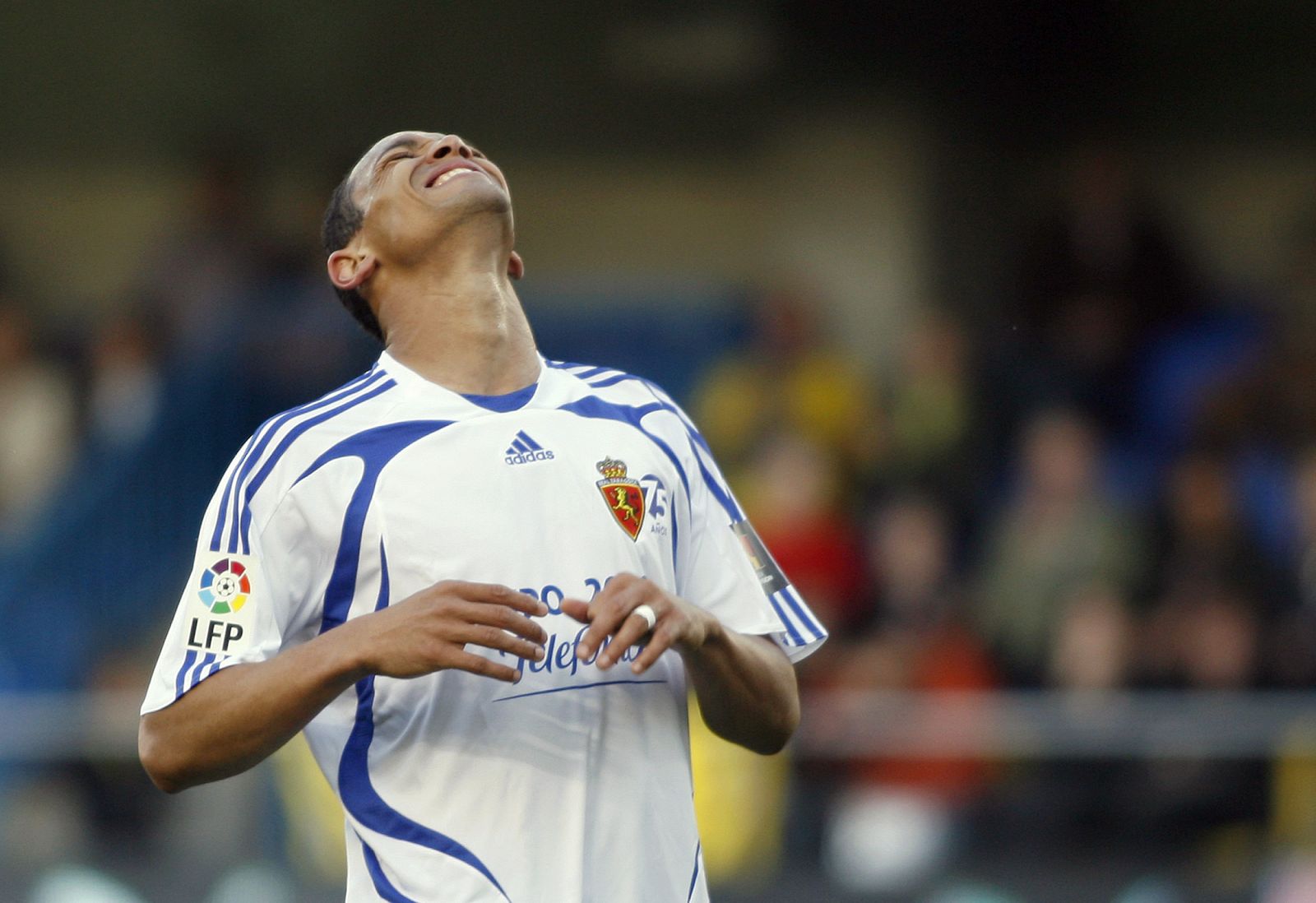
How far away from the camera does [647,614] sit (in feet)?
8.36

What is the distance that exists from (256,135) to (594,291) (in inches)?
98.5

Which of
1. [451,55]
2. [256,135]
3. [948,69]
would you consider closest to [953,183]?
[948,69]

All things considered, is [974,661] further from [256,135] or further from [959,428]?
[256,135]

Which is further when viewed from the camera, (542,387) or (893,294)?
(893,294)

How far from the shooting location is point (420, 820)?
2725 mm

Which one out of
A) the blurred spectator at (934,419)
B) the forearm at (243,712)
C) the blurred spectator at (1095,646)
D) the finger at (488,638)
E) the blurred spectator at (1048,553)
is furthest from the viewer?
the blurred spectator at (934,419)

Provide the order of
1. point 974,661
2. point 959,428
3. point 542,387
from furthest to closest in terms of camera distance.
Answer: point 959,428, point 974,661, point 542,387

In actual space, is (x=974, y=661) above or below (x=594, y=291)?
below

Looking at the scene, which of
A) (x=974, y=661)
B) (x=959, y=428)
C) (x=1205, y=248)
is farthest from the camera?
(x=1205, y=248)

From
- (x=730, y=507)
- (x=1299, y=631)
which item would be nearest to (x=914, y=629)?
(x=1299, y=631)

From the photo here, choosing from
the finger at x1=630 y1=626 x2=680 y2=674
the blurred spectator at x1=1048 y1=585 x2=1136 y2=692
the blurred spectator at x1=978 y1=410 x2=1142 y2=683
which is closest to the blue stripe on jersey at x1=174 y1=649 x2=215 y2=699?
the finger at x1=630 y1=626 x2=680 y2=674

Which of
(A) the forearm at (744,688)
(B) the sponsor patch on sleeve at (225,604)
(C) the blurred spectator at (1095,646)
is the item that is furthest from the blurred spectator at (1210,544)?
(B) the sponsor patch on sleeve at (225,604)

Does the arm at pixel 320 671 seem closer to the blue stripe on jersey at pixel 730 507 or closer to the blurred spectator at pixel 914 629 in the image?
the blue stripe on jersey at pixel 730 507

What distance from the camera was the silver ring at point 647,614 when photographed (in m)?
2.54
